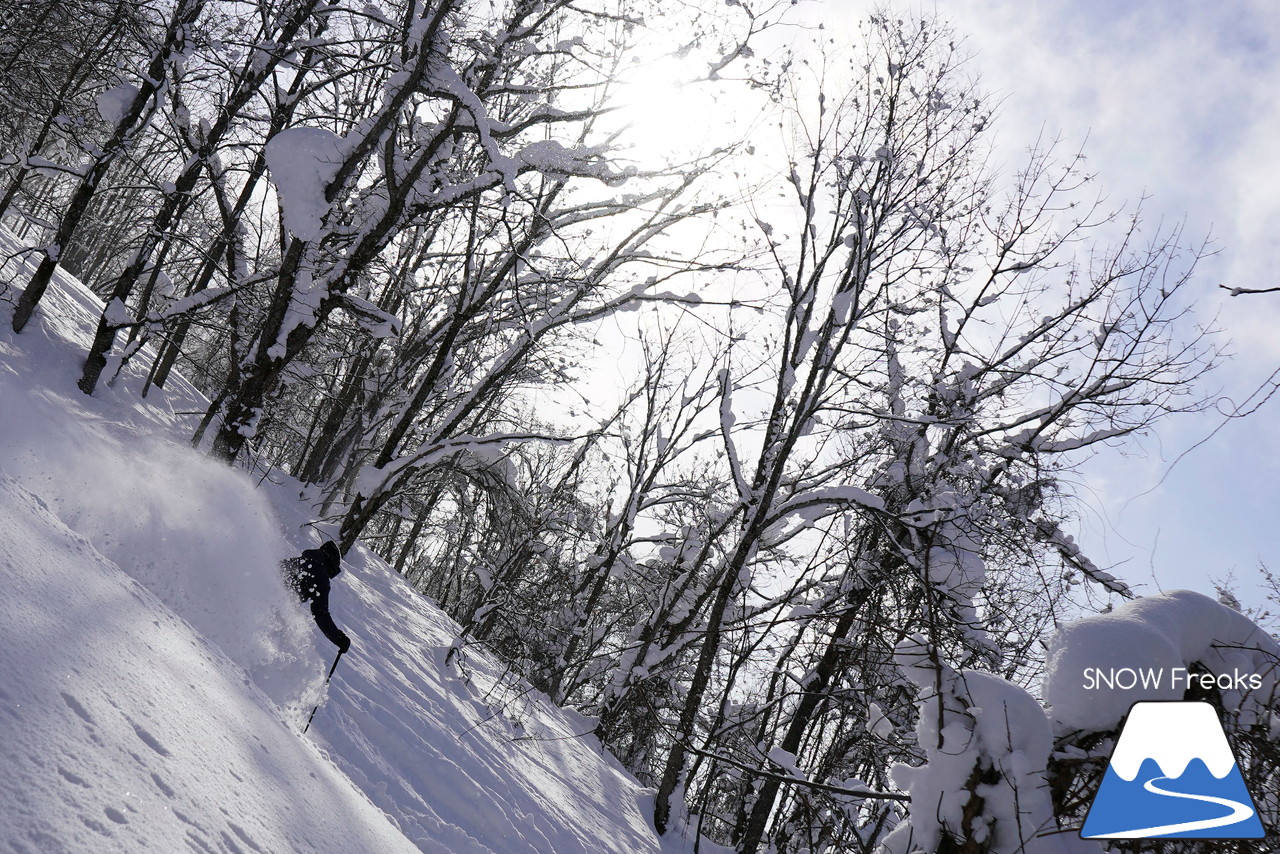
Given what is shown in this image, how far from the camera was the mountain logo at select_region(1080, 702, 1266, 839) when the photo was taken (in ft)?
Result: 5.98

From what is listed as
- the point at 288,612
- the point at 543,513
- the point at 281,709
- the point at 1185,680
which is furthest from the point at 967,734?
the point at 543,513

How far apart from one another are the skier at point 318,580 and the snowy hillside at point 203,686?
245 millimetres

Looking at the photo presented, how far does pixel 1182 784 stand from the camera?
1845mm

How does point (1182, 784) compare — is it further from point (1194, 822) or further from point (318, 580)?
point (318, 580)

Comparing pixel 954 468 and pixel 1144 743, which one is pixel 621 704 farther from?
pixel 1144 743

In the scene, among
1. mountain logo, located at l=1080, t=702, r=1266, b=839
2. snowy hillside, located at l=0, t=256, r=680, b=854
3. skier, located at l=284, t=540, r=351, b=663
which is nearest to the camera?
mountain logo, located at l=1080, t=702, r=1266, b=839

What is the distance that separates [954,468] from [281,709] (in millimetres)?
8576

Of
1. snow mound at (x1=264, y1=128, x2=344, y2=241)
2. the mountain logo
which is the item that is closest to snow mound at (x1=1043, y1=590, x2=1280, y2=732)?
the mountain logo

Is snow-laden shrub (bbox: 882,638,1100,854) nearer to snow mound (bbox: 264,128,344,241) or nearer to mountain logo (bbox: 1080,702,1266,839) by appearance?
mountain logo (bbox: 1080,702,1266,839)

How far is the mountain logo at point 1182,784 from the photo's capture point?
182 centimetres

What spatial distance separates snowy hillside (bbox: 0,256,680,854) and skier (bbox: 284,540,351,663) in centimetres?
25

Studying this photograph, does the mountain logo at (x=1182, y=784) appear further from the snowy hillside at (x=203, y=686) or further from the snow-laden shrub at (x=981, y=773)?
the snowy hillside at (x=203, y=686)

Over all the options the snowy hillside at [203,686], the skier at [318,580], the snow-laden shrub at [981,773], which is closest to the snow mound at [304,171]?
the snowy hillside at [203,686]

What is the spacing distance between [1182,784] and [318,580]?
6595 millimetres
